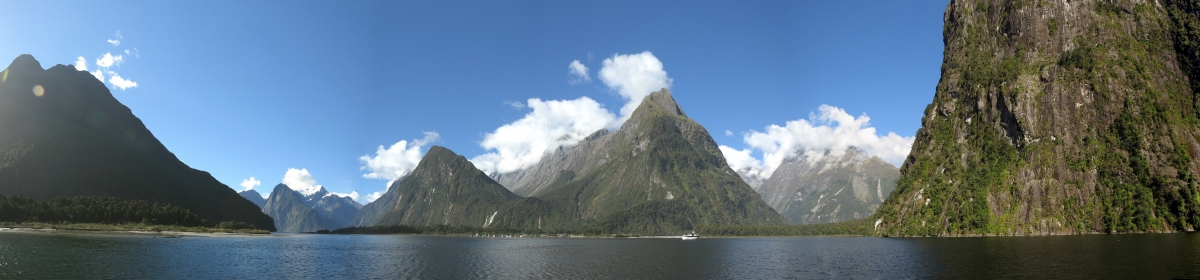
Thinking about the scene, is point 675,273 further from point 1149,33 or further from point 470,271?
point 1149,33

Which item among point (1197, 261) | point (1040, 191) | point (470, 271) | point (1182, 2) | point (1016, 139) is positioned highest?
point (1182, 2)

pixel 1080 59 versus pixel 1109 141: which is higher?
pixel 1080 59

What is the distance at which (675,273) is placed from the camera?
81.2 meters

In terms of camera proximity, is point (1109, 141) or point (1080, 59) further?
point (1080, 59)

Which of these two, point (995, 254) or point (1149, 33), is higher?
point (1149, 33)

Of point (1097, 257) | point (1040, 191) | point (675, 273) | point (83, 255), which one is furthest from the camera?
point (1040, 191)

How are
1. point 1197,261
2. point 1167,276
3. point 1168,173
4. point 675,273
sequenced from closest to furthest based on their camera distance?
1. point 1167,276
2. point 1197,261
3. point 675,273
4. point 1168,173

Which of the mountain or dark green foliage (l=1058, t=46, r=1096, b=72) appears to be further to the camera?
dark green foliage (l=1058, t=46, r=1096, b=72)

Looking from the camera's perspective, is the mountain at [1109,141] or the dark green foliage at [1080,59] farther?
the dark green foliage at [1080,59]

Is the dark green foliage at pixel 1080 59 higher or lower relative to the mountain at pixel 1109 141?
higher

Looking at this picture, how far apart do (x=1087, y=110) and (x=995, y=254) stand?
136369 millimetres

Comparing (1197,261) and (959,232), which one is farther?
(959,232)

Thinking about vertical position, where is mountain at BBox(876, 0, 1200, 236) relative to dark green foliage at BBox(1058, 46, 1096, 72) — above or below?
below

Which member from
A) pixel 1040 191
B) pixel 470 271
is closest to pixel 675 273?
pixel 470 271
